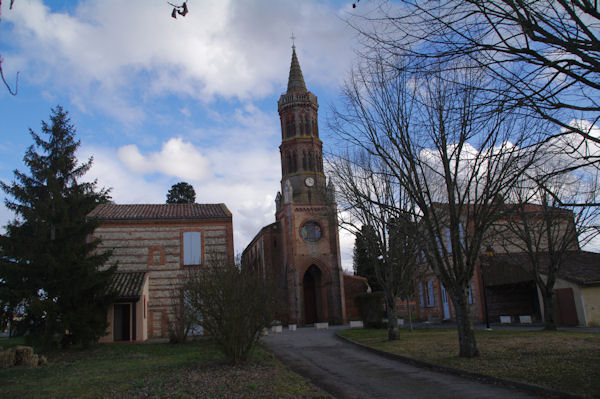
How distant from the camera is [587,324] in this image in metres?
21.7

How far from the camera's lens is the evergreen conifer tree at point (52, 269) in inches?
727

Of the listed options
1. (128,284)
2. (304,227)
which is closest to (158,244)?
(128,284)

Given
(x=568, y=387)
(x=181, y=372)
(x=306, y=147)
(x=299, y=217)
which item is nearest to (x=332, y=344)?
(x=181, y=372)

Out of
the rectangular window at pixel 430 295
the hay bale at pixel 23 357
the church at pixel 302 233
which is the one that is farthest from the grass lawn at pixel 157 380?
the church at pixel 302 233

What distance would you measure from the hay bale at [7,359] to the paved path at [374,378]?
8.44 meters

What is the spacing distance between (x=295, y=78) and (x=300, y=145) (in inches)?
315

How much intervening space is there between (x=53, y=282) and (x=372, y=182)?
45.6ft

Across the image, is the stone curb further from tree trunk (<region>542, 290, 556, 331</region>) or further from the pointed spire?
the pointed spire

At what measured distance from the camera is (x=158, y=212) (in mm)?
28078

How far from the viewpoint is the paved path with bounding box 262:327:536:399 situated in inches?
330

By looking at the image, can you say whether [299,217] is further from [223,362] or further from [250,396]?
[250,396]

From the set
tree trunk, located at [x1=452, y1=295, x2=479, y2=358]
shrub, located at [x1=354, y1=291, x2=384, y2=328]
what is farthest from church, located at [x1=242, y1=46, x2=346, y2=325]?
tree trunk, located at [x1=452, y1=295, x2=479, y2=358]

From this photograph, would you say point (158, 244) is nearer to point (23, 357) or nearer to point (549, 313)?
point (23, 357)

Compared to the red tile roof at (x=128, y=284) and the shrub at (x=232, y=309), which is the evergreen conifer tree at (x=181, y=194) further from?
the shrub at (x=232, y=309)
